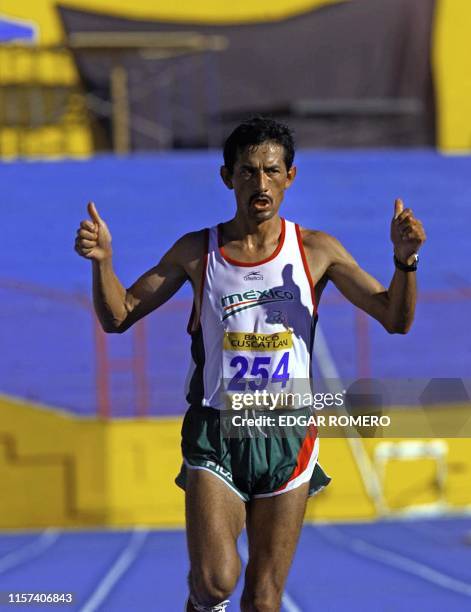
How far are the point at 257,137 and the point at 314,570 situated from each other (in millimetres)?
5341

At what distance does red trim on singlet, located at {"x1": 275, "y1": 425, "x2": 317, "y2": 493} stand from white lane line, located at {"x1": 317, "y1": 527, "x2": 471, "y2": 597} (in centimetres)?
362

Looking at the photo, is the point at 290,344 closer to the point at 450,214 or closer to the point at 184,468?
the point at 184,468

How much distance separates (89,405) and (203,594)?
1005 cm

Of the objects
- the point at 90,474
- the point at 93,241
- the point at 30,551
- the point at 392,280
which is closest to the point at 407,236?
the point at 392,280

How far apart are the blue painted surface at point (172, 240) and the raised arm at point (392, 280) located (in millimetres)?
9336

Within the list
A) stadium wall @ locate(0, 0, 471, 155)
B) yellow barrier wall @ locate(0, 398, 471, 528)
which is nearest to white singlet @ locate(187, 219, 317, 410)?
yellow barrier wall @ locate(0, 398, 471, 528)

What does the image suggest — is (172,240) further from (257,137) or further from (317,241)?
(257,137)

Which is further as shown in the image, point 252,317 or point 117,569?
point 117,569

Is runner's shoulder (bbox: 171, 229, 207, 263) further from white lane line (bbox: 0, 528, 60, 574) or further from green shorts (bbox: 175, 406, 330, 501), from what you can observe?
white lane line (bbox: 0, 528, 60, 574)

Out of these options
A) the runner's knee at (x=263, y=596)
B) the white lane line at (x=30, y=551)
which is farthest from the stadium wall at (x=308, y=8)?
the runner's knee at (x=263, y=596)

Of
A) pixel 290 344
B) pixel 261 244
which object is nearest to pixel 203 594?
pixel 290 344

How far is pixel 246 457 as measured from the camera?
4.92 m

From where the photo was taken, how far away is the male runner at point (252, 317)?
4875 mm

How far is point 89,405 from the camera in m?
14.7
